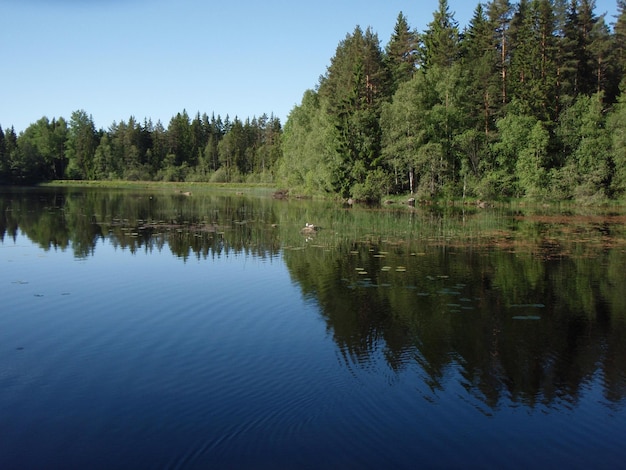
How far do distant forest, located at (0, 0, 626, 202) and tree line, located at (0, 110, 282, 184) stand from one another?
56.9 meters

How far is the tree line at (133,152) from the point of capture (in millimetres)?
139250

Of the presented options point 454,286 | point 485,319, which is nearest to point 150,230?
point 454,286

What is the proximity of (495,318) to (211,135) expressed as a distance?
153m

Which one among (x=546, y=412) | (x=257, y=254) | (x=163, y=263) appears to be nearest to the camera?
(x=546, y=412)

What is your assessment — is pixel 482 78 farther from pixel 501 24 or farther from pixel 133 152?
pixel 133 152

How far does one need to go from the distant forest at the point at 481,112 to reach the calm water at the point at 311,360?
138ft

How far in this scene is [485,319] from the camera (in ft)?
50.5

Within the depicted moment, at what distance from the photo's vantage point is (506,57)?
7769 centimetres

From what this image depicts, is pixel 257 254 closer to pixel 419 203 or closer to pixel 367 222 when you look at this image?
pixel 367 222

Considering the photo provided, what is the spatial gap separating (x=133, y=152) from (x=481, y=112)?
362 feet

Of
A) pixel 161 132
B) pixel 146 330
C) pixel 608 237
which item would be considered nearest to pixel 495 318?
pixel 146 330

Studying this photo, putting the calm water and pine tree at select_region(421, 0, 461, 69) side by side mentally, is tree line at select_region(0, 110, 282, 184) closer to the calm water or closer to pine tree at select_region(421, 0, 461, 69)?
pine tree at select_region(421, 0, 461, 69)

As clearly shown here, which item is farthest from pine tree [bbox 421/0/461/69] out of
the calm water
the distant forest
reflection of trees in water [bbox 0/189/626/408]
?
the calm water

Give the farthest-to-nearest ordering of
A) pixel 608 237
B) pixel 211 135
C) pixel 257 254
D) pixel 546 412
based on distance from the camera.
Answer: pixel 211 135 < pixel 608 237 < pixel 257 254 < pixel 546 412
